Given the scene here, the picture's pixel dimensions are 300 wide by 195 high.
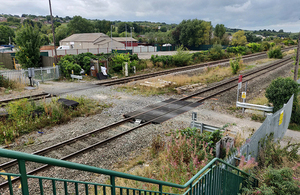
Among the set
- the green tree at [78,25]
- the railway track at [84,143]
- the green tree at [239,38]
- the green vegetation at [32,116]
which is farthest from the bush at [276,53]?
the green tree at [78,25]

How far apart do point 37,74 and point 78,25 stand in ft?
250

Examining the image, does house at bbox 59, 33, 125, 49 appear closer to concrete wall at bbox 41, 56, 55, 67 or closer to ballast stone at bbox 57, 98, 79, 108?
concrete wall at bbox 41, 56, 55, 67

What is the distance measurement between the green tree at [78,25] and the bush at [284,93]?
89.4 m

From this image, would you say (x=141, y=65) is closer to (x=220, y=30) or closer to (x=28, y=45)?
(x=28, y=45)

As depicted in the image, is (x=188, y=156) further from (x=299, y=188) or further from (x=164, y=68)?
(x=164, y=68)

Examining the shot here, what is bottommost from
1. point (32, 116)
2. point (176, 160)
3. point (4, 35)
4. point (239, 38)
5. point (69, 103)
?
point (176, 160)

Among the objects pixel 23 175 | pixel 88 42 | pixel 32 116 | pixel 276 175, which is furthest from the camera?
pixel 88 42

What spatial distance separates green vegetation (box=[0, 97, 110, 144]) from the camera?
10.1m

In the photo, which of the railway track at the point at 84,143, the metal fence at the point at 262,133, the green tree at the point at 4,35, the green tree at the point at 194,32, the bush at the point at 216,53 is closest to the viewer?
the metal fence at the point at 262,133

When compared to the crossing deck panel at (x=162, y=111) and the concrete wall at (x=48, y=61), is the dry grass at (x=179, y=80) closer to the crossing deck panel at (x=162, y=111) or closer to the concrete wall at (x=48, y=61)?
the crossing deck panel at (x=162, y=111)

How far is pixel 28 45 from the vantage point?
23.7 m

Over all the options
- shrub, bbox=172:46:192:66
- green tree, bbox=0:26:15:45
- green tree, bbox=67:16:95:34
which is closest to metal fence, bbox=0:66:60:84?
shrub, bbox=172:46:192:66

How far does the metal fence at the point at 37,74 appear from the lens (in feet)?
64.8

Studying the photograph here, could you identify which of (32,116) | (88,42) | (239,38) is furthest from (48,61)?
(239,38)
